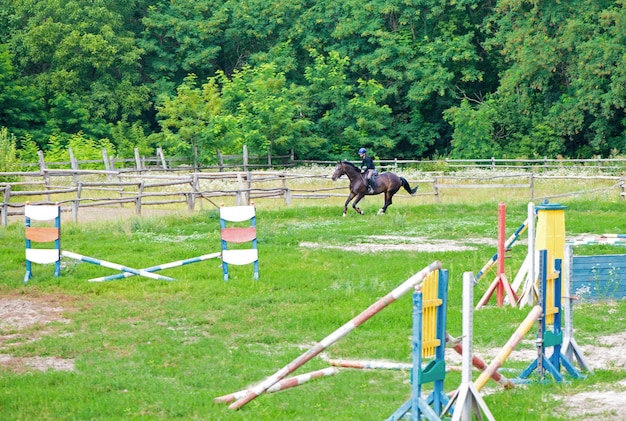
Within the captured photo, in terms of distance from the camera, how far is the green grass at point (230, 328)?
9.55m

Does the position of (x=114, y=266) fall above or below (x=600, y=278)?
above

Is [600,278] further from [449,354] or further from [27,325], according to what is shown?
[27,325]

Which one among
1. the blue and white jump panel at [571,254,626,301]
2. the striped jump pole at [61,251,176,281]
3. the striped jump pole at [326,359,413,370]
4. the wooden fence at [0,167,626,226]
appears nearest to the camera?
the striped jump pole at [326,359,413,370]

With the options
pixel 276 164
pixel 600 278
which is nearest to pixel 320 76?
pixel 276 164

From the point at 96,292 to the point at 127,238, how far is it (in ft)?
21.4

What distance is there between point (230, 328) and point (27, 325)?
2697 millimetres

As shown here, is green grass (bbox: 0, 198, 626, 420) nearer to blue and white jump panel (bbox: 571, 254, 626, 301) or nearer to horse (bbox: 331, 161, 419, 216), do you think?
blue and white jump panel (bbox: 571, 254, 626, 301)

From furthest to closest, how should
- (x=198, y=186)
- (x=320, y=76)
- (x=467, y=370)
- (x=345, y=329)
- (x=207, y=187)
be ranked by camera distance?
(x=320, y=76) → (x=207, y=187) → (x=198, y=186) → (x=345, y=329) → (x=467, y=370)

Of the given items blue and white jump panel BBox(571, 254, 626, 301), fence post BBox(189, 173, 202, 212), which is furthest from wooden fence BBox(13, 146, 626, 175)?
blue and white jump panel BBox(571, 254, 626, 301)

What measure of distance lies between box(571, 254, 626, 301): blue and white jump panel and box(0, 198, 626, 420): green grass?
1.24ft

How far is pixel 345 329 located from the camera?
8.37m

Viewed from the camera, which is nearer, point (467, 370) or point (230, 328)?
point (467, 370)

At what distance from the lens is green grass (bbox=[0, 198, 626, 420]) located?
31.3 ft

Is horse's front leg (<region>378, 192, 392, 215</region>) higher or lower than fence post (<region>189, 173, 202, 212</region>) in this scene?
lower
